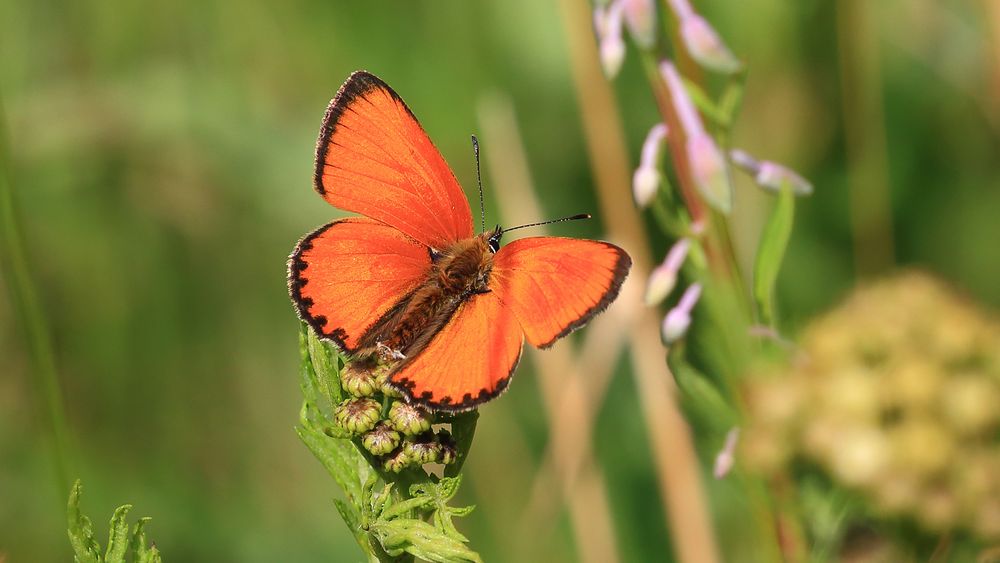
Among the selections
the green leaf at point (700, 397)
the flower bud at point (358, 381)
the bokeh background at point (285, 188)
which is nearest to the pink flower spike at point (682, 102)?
the green leaf at point (700, 397)

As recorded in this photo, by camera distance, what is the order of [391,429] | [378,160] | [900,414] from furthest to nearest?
1. [378,160]
2. [900,414]
3. [391,429]

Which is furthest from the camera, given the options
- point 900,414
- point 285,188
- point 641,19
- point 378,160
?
point 285,188

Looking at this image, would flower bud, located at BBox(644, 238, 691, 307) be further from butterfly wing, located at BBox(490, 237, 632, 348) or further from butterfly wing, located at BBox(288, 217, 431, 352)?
butterfly wing, located at BBox(288, 217, 431, 352)

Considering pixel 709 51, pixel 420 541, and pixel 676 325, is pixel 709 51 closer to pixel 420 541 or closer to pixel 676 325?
pixel 676 325

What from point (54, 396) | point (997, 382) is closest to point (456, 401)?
point (54, 396)

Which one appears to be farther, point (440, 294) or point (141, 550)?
point (440, 294)

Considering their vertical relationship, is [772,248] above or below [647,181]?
below

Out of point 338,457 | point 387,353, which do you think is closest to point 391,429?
point 338,457
